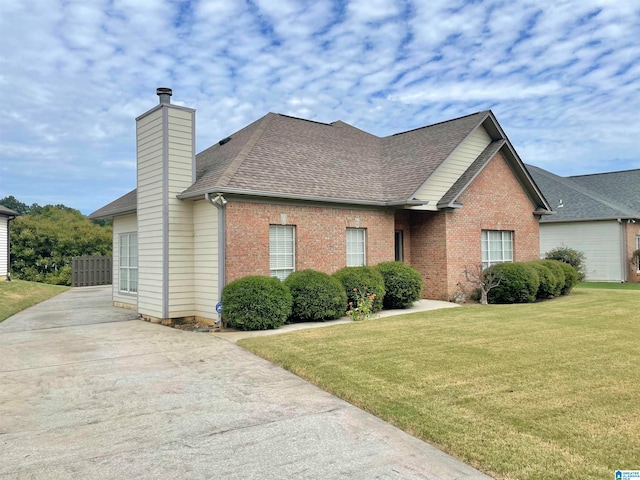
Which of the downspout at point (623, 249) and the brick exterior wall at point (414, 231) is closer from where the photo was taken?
the brick exterior wall at point (414, 231)

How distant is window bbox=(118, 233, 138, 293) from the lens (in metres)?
15.5

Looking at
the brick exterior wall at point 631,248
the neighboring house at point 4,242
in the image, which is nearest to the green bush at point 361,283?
the brick exterior wall at point 631,248

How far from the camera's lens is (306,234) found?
1351cm

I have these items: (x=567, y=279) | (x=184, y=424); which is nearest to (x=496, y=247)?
(x=567, y=279)

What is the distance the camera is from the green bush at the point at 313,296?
1190cm

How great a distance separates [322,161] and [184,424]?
11.9 m

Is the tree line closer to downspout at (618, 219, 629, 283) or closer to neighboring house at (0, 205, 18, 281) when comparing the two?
neighboring house at (0, 205, 18, 281)

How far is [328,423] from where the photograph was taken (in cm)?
514

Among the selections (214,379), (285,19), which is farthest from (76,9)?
(214,379)

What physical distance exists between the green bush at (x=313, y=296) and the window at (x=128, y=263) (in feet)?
20.4

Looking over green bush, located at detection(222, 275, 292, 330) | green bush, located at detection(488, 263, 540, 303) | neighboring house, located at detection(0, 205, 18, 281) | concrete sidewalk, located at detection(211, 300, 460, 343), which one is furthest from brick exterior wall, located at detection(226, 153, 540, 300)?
neighboring house, located at detection(0, 205, 18, 281)

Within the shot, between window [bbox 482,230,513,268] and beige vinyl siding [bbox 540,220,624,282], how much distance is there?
35.3ft

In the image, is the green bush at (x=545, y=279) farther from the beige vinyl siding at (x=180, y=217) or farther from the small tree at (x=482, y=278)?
the beige vinyl siding at (x=180, y=217)

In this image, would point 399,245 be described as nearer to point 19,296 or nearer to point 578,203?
point 19,296
